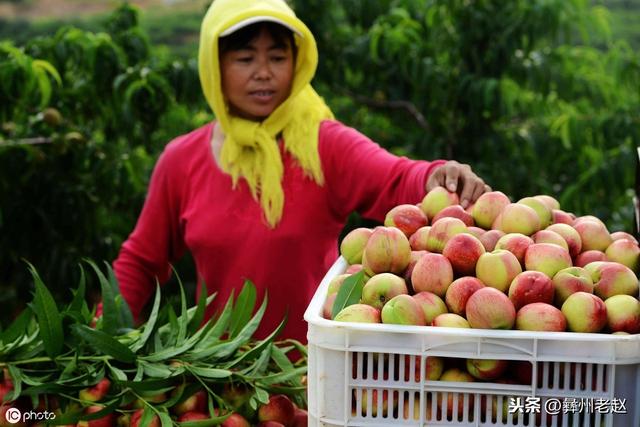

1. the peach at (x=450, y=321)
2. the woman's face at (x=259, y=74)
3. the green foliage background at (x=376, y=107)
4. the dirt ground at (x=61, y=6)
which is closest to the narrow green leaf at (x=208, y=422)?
the peach at (x=450, y=321)

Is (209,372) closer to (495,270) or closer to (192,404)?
(192,404)

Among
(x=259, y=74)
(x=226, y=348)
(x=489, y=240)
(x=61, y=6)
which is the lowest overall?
(x=226, y=348)

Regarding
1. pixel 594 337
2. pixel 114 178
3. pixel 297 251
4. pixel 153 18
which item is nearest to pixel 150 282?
pixel 297 251

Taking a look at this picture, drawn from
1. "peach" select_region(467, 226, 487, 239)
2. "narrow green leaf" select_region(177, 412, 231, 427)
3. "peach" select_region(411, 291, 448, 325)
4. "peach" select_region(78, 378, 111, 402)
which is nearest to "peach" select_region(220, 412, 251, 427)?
"narrow green leaf" select_region(177, 412, 231, 427)

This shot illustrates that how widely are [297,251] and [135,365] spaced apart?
750 mm

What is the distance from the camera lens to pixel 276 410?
6.31ft

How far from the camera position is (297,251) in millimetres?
2613

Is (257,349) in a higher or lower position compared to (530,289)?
lower

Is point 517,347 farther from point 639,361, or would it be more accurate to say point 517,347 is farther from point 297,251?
point 297,251

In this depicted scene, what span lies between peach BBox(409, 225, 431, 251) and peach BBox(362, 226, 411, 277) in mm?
100

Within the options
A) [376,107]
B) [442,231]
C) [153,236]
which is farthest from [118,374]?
[376,107]

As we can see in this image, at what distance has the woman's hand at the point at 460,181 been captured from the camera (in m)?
2.08

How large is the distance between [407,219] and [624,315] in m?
0.53

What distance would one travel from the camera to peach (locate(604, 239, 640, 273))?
1813 mm
